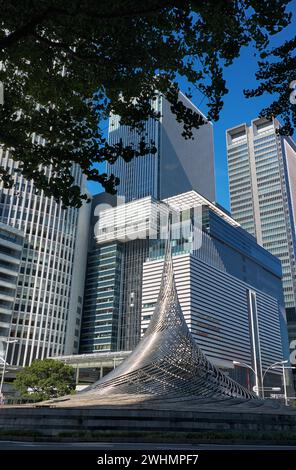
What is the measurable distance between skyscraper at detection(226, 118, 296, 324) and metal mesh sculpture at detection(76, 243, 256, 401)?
12711cm

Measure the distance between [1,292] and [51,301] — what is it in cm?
1388

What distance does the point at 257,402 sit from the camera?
32.0m

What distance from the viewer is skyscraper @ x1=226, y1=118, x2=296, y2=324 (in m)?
158

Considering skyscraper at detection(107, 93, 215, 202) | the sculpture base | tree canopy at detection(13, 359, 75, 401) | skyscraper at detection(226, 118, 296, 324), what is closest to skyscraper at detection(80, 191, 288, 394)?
skyscraper at detection(107, 93, 215, 202)

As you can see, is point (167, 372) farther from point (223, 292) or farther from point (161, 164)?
point (161, 164)

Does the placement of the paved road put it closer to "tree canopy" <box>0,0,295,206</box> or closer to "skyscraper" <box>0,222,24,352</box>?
"tree canopy" <box>0,0,295,206</box>

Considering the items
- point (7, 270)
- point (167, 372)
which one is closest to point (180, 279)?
point (7, 270)

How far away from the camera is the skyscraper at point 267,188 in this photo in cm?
15775

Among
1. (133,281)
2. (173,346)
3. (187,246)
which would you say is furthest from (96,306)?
(173,346)

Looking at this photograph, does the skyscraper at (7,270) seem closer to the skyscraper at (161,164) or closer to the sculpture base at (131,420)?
the skyscraper at (161,164)

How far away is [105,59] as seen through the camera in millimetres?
11055

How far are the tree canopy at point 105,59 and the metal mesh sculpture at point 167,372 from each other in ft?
71.5

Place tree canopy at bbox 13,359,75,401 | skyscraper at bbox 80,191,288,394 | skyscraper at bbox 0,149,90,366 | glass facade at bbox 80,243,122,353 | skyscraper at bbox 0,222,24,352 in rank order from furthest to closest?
1. glass facade at bbox 80,243,122,353
2. skyscraper at bbox 80,191,288,394
3. skyscraper at bbox 0,149,90,366
4. skyscraper at bbox 0,222,24,352
5. tree canopy at bbox 13,359,75,401

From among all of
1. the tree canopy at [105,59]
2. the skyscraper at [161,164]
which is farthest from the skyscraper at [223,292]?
the tree canopy at [105,59]
